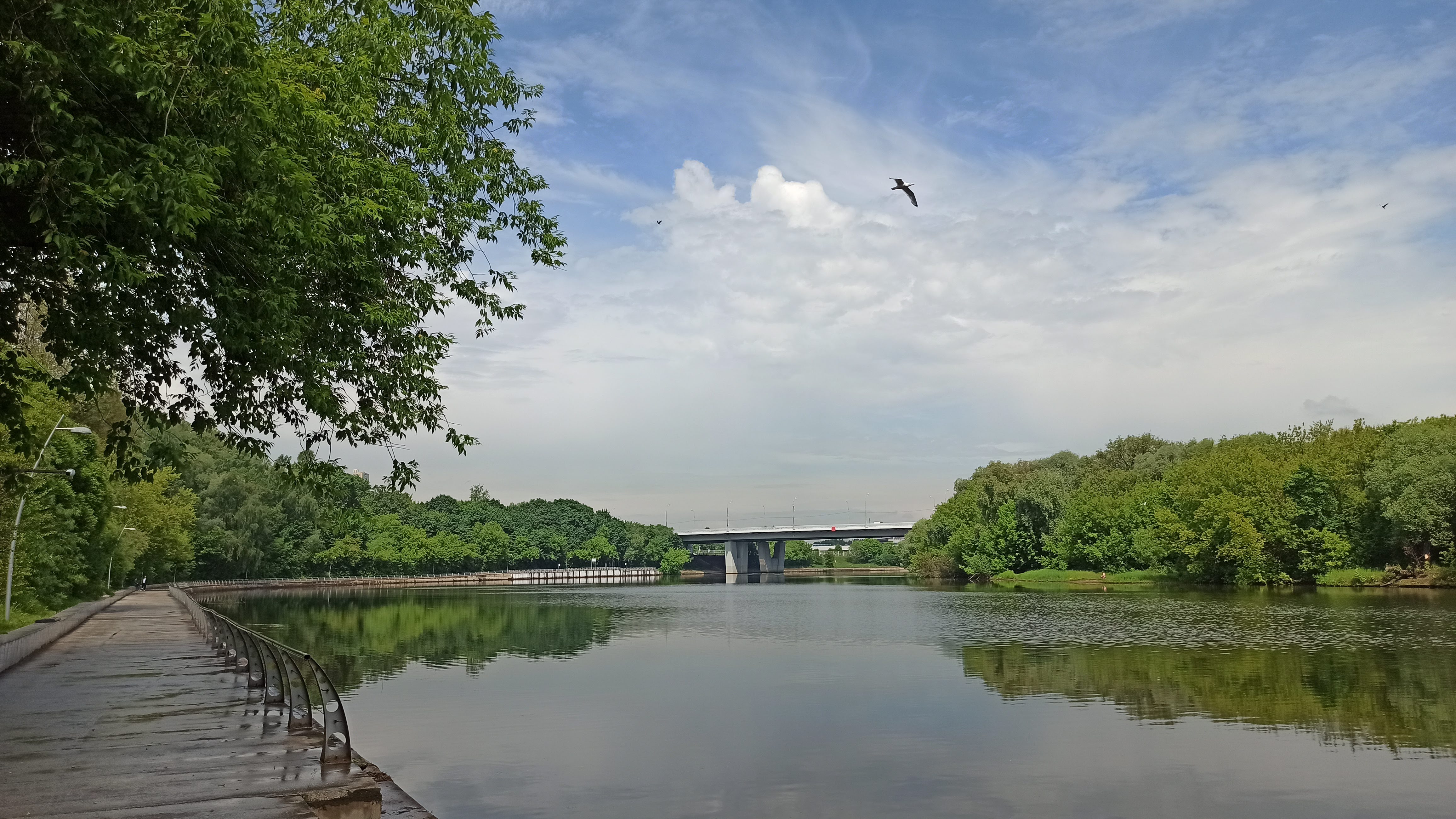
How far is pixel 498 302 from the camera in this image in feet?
61.5

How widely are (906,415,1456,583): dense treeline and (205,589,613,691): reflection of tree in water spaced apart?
51523 millimetres

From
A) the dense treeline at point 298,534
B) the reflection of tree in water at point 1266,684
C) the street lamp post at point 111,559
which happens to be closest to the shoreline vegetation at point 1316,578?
the reflection of tree in water at point 1266,684

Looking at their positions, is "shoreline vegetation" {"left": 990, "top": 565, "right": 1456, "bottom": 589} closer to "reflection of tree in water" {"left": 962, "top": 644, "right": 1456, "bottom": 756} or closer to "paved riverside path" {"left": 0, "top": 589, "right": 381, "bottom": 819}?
"reflection of tree in water" {"left": 962, "top": 644, "right": 1456, "bottom": 756}

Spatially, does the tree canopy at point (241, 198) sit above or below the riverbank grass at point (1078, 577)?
above

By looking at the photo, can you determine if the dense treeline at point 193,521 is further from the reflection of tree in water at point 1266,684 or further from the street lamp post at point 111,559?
the reflection of tree in water at point 1266,684

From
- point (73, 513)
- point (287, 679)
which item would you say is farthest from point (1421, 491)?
point (73, 513)

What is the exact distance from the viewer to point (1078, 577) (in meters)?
107

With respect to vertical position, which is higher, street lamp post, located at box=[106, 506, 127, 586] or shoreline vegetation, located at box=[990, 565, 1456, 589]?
street lamp post, located at box=[106, 506, 127, 586]

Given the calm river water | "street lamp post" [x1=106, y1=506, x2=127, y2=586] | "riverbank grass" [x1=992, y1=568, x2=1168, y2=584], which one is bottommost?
the calm river water

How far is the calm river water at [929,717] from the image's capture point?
55.4 ft

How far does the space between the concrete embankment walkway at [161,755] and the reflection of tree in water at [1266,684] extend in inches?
704

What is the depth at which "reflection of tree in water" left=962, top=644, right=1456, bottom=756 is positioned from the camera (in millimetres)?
21953

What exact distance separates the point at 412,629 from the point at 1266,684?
4318 cm

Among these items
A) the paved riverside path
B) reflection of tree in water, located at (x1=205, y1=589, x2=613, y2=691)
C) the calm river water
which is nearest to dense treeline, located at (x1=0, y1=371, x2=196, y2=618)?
the paved riverside path
